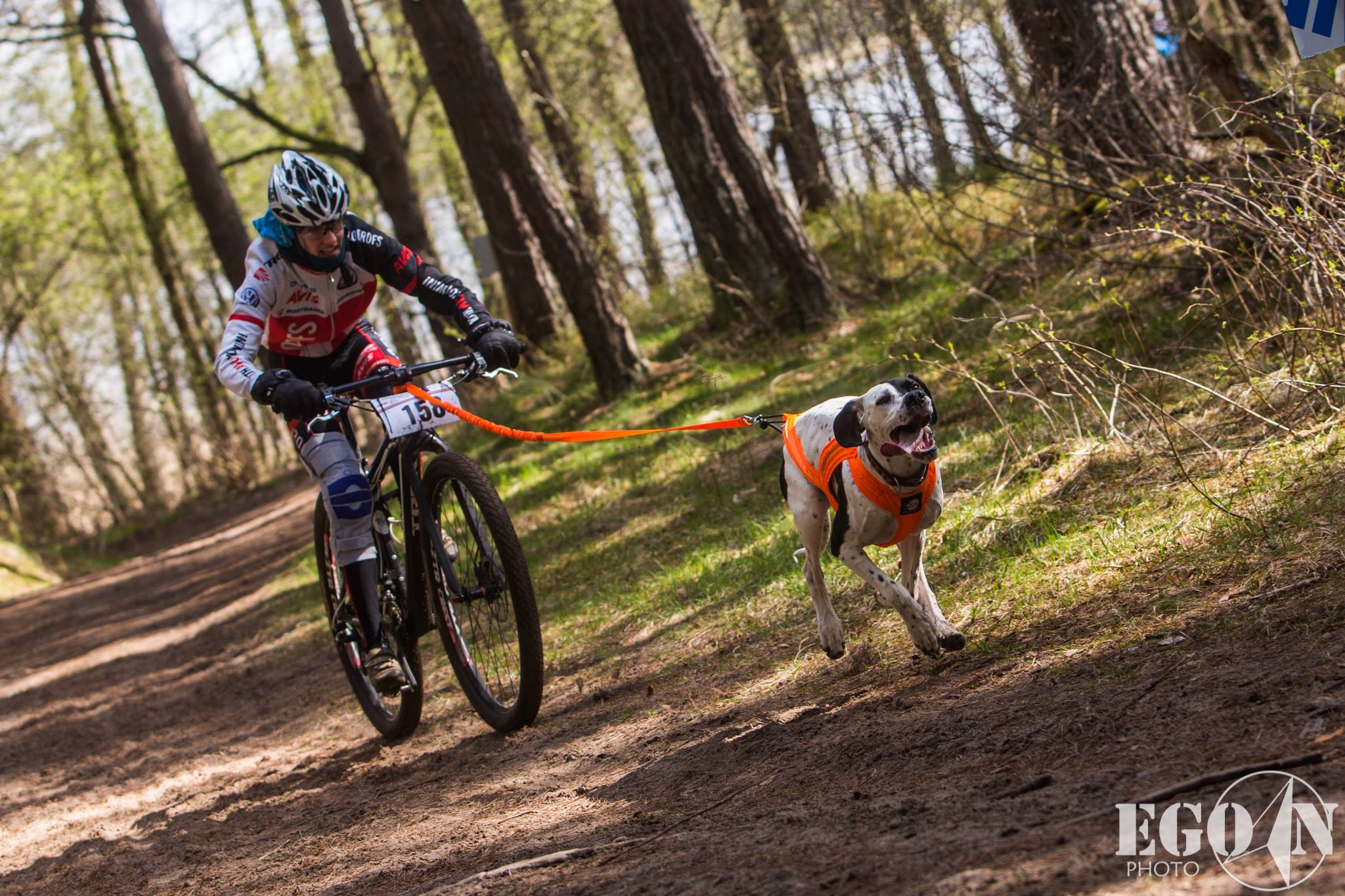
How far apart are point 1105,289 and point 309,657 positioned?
6.57m

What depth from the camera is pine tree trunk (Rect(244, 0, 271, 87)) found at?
24.3 meters

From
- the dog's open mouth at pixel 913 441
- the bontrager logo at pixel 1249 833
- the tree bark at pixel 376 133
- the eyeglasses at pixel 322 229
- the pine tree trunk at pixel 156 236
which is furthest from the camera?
the pine tree trunk at pixel 156 236

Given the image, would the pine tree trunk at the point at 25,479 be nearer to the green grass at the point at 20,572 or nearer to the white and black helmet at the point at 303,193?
the green grass at the point at 20,572

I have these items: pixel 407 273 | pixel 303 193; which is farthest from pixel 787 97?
pixel 303 193

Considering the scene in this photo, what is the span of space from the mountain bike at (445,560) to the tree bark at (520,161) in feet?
22.8

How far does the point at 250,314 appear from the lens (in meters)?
5.46

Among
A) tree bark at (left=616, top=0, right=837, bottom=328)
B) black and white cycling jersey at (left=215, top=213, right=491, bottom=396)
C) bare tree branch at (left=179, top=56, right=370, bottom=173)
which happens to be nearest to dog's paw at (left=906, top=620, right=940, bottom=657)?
black and white cycling jersey at (left=215, top=213, right=491, bottom=396)

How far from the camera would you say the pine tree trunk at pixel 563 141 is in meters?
18.0

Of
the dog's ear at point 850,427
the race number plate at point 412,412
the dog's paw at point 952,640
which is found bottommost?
the dog's paw at point 952,640

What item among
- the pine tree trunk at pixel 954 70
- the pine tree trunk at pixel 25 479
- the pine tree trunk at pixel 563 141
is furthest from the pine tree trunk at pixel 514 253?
the pine tree trunk at pixel 25 479

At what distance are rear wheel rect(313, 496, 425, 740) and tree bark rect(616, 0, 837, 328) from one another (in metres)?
6.43

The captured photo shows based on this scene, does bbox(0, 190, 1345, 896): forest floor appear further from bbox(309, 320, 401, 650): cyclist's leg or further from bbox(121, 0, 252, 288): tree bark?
bbox(121, 0, 252, 288): tree bark

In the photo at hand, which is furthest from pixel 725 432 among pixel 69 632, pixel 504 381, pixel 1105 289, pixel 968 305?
pixel 69 632

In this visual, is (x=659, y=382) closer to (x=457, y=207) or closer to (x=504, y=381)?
(x=504, y=381)
